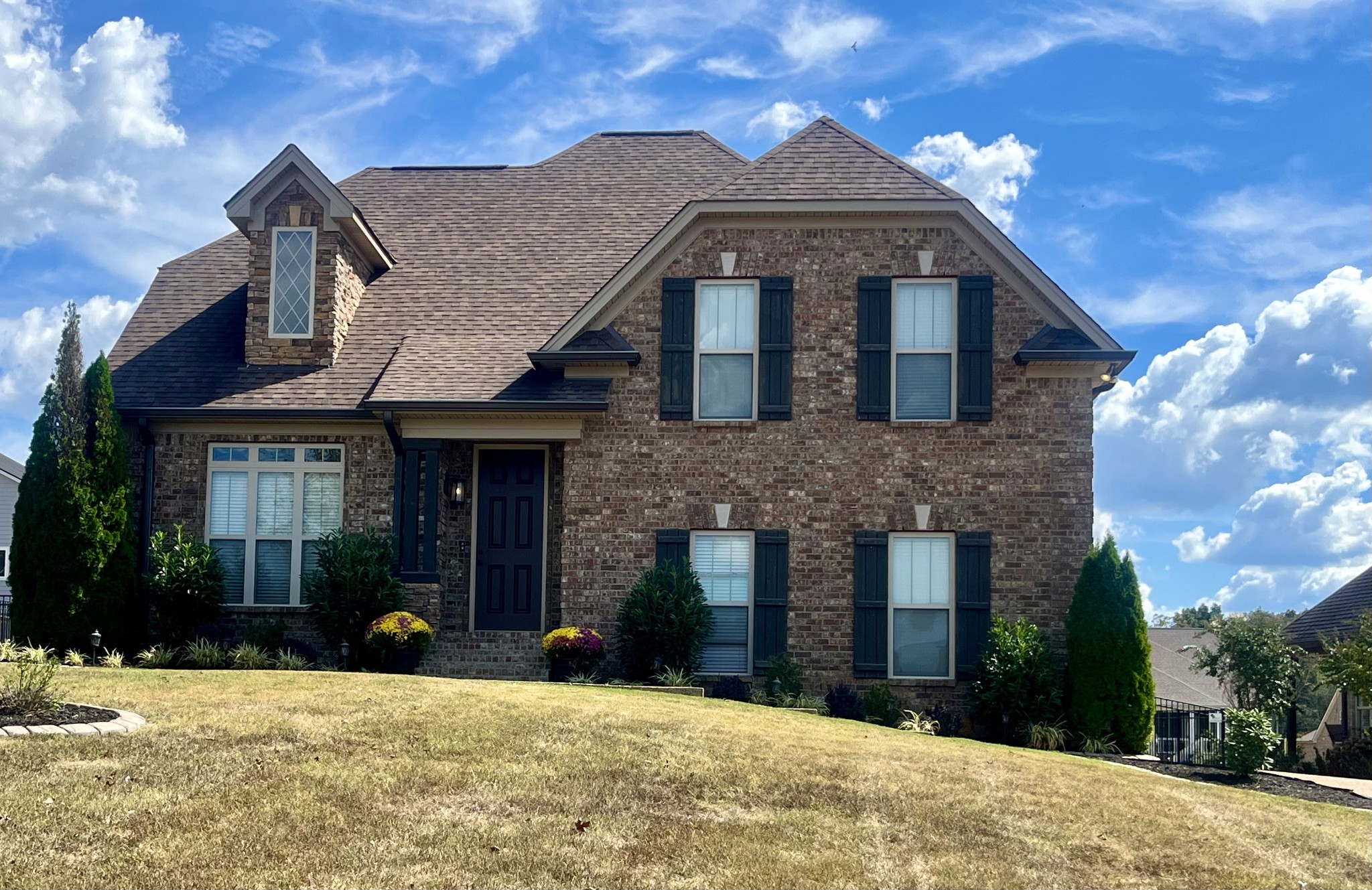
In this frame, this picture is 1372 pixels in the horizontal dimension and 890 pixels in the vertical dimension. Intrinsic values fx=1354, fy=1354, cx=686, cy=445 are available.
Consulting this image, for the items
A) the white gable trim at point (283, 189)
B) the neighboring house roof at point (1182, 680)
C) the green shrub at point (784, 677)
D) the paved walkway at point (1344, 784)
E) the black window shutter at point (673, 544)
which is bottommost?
the neighboring house roof at point (1182, 680)

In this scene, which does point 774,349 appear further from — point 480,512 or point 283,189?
point 283,189

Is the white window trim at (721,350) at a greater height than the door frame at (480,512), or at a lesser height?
greater

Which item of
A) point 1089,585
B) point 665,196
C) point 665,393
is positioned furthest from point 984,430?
point 665,196

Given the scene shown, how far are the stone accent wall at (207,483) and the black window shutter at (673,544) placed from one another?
3.74 meters

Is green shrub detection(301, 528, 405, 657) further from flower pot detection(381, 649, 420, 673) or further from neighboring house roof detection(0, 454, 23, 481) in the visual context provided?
neighboring house roof detection(0, 454, 23, 481)

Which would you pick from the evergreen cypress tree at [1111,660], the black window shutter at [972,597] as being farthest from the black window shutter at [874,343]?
the evergreen cypress tree at [1111,660]

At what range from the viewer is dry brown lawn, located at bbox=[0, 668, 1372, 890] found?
8359 mm

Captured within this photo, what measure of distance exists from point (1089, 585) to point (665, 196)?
9.67m

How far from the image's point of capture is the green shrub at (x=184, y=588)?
1722 cm

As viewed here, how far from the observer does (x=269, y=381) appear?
18.7 m

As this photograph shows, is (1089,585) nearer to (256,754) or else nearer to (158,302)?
(256,754)

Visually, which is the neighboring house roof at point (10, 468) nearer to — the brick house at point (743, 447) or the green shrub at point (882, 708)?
the brick house at point (743, 447)

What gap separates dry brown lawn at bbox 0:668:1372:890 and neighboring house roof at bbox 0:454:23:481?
31.2 meters

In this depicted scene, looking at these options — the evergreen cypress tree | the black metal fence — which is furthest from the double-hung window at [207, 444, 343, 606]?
the black metal fence
